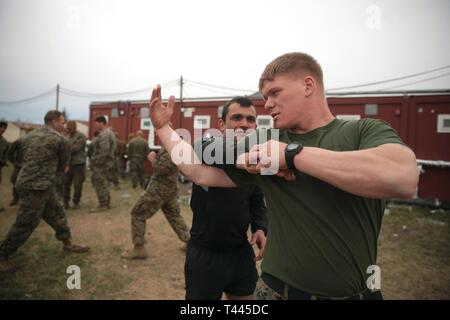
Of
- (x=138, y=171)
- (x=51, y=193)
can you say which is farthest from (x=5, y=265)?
(x=138, y=171)

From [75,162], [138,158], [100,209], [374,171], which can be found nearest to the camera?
[374,171]

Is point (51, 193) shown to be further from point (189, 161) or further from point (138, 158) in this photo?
point (138, 158)

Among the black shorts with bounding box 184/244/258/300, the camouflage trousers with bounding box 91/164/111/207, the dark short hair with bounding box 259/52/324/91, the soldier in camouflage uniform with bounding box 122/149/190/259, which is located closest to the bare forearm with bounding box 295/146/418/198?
the dark short hair with bounding box 259/52/324/91

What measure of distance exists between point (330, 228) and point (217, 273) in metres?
1.19

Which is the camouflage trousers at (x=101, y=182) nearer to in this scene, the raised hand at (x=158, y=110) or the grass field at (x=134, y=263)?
the grass field at (x=134, y=263)

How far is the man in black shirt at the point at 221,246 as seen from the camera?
83.4 inches

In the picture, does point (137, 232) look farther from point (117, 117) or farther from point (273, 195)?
point (117, 117)

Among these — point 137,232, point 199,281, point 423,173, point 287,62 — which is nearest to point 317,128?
point 287,62

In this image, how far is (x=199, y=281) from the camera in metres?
2.11

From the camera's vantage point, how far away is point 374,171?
3.26 ft

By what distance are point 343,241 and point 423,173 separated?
1050 cm

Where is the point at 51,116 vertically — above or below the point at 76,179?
above

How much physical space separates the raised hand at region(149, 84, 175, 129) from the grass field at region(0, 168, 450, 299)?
2.98 m

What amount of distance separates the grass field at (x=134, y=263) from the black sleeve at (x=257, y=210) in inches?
78.4
